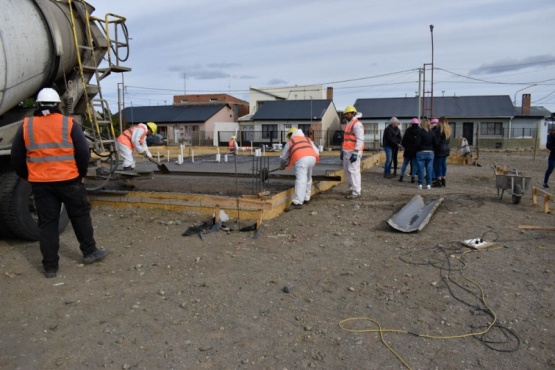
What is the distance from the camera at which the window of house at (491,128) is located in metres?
Answer: 39.9

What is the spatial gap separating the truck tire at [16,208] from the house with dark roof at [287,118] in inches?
1393

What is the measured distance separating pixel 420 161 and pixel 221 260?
6074 millimetres

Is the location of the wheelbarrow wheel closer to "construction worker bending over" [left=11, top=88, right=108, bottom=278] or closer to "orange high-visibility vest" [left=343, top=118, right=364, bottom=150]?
"orange high-visibility vest" [left=343, top=118, right=364, bottom=150]

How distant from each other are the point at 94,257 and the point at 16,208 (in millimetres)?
1322

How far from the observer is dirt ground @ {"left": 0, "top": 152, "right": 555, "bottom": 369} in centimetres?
318

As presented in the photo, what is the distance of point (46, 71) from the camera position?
5742 millimetres

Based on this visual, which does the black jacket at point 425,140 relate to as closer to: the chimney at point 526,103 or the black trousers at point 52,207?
the black trousers at point 52,207

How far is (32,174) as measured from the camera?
181 inches

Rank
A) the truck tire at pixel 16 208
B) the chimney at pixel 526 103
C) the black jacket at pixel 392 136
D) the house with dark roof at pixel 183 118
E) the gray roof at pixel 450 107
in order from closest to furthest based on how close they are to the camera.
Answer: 1. the truck tire at pixel 16 208
2. the black jacket at pixel 392 136
3. the gray roof at pixel 450 107
4. the chimney at pixel 526 103
5. the house with dark roof at pixel 183 118

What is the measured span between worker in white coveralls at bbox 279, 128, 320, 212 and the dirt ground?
3.38 feet

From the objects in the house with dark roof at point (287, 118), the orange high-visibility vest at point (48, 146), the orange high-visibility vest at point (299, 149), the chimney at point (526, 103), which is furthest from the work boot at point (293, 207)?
the chimney at point (526, 103)

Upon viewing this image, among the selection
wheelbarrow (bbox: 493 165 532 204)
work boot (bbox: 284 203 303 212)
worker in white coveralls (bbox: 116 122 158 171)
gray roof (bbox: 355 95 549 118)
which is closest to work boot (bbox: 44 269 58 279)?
work boot (bbox: 284 203 303 212)

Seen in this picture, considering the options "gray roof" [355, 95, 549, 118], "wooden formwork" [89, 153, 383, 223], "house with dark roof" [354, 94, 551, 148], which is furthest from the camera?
"gray roof" [355, 95, 549, 118]

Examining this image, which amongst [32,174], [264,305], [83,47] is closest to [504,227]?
[264,305]
